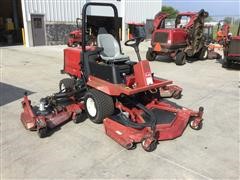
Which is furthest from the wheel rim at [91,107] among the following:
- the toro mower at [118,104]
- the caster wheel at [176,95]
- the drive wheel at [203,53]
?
the drive wheel at [203,53]

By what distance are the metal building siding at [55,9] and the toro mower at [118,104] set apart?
34.9 feet

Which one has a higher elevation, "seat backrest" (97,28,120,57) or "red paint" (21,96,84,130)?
"seat backrest" (97,28,120,57)

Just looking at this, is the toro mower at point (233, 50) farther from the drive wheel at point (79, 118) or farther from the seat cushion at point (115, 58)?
the drive wheel at point (79, 118)

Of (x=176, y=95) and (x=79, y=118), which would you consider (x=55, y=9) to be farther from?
(x=79, y=118)

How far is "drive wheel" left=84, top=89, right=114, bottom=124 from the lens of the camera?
383 cm

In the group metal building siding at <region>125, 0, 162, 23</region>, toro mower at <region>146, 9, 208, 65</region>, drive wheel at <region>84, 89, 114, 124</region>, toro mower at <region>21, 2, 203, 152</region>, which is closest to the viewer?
toro mower at <region>21, 2, 203, 152</region>

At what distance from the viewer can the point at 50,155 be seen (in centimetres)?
316

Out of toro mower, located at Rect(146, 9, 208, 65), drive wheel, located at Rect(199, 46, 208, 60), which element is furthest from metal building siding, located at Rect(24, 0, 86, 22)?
drive wheel, located at Rect(199, 46, 208, 60)

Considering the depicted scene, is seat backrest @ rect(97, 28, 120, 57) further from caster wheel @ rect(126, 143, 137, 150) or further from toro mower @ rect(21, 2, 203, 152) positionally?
caster wheel @ rect(126, 143, 137, 150)

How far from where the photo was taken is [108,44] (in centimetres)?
467

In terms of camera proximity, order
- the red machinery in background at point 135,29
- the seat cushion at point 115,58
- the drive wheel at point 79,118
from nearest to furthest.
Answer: the drive wheel at point 79,118 < the seat cushion at point 115,58 < the red machinery in background at point 135,29

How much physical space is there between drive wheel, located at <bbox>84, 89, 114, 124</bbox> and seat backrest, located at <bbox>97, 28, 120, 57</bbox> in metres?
0.91

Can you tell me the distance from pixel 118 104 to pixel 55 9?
12648 mm

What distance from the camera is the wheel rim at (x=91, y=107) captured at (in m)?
4.03
